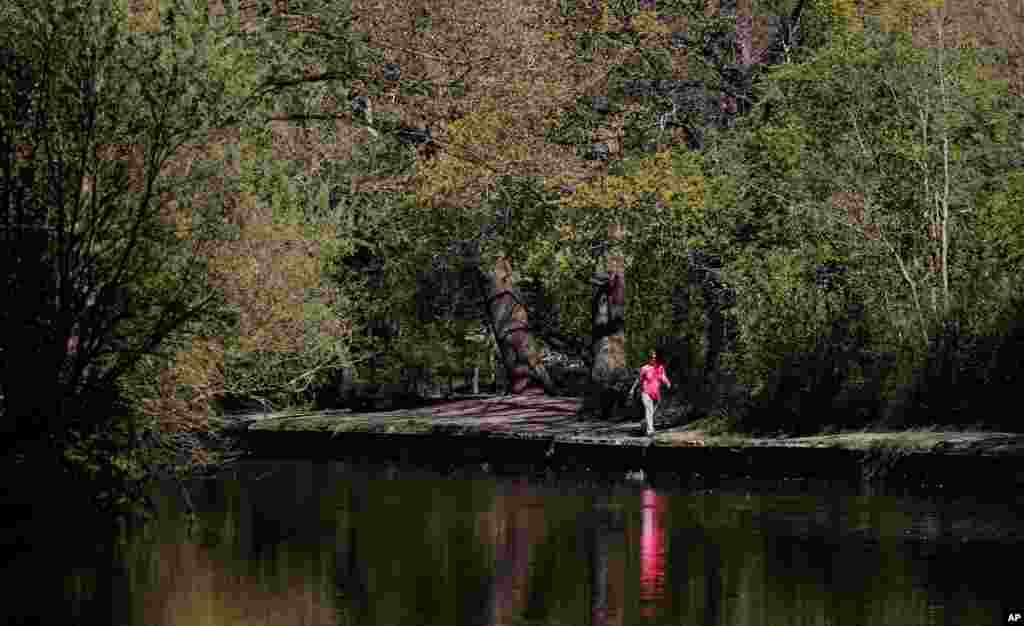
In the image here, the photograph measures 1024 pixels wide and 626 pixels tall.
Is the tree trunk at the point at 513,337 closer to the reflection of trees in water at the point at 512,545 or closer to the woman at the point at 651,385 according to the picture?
the woman at the point at 651,385

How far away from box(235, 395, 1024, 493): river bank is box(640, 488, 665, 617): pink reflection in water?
3384 mm

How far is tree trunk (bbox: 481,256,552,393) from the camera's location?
55000 millimetres

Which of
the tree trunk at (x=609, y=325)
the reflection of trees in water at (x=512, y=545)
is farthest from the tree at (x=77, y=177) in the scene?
the tree trunk at (x=609, y=325)

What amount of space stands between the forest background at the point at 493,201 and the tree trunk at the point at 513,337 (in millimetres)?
102

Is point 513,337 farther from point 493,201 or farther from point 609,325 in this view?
point 493,201

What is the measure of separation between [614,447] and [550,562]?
16.6 metres

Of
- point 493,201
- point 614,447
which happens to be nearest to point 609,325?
point 493,201

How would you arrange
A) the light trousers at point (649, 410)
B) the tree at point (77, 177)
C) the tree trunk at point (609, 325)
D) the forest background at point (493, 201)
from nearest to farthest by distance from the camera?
the tree at point (77, 177) → the forest background at point (493, 201) → the light trousers at point (649, 410) → the tree trunk at point (609, 325)

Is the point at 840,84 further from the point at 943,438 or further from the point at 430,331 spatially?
the point at 430,331

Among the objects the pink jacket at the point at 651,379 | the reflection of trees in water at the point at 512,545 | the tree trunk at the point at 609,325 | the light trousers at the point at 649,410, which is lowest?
the reflection of trees in water at the point at 512,545

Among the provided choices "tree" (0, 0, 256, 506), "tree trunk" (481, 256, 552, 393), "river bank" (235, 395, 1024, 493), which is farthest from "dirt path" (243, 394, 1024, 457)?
"tree" (0, 0, 256, 506)

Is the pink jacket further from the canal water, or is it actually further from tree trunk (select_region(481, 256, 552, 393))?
tree trunk (select_region(481, 256, 552, 393))

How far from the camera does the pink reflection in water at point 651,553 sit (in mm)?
17125

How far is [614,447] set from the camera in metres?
36.7
